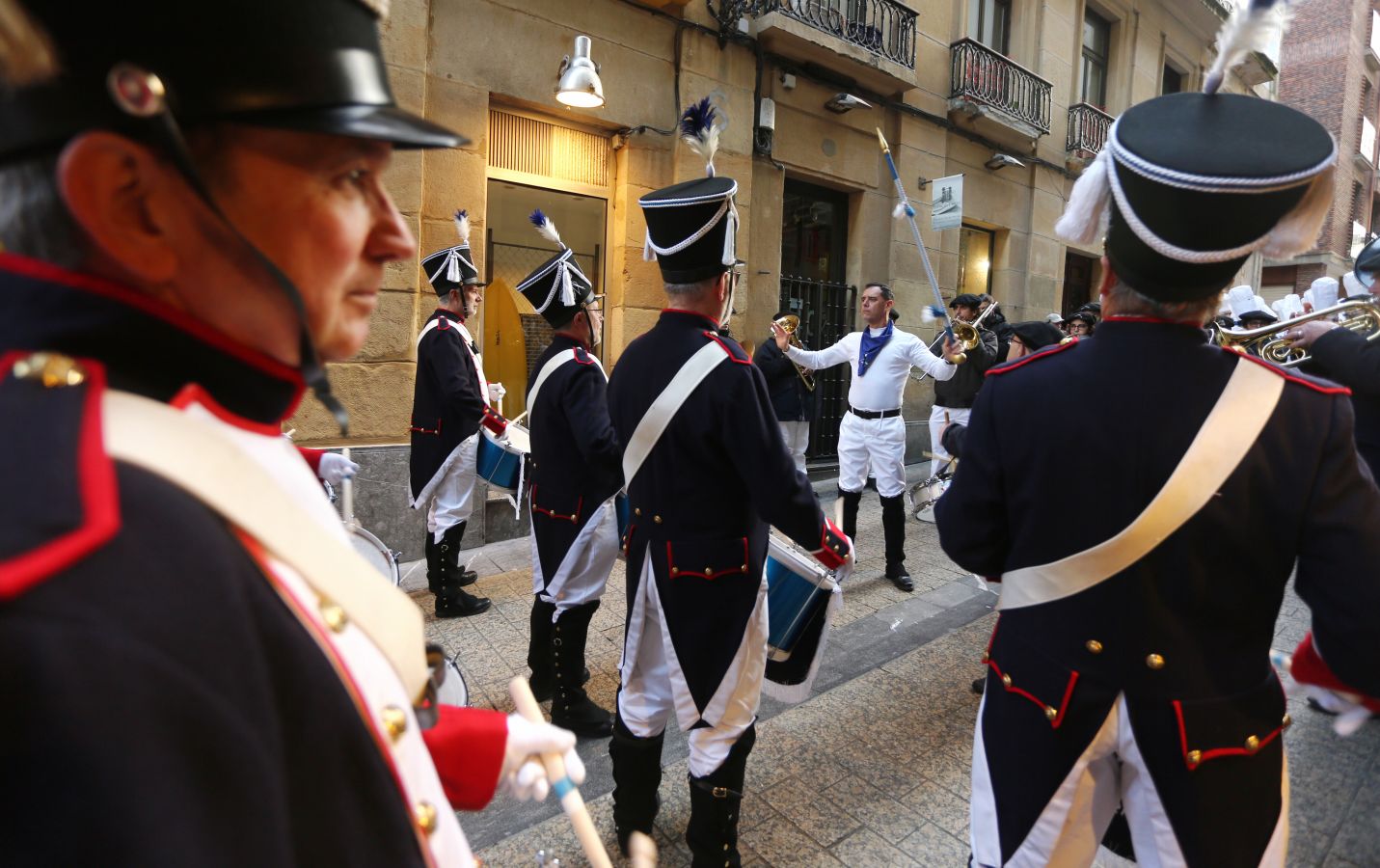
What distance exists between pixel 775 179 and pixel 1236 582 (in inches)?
305

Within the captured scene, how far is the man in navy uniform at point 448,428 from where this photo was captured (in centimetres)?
468

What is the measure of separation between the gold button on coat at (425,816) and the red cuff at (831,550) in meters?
1.86

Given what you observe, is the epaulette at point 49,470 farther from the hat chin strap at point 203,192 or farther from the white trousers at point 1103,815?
the white trousers at point 1103,815

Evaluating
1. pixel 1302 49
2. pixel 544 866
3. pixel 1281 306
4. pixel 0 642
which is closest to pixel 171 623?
pixel 0 642

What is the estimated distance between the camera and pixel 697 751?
8.16 ft

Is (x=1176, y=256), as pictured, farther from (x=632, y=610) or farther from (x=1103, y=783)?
(x=632, y=610)

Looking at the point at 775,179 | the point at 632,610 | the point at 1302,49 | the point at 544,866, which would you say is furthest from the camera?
the point at 1302,49

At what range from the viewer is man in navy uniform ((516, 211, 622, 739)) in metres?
3.42

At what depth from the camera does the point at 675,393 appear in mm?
2496

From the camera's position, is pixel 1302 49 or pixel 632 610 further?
pixel 1302 49

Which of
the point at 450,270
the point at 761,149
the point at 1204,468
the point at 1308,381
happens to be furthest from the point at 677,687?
the point at 761,149

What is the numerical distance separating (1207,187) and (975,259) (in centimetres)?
1130

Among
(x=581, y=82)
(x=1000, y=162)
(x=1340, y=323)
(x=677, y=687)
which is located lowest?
(x=677, y=687)

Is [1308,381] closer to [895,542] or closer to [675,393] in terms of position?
[675,393]
